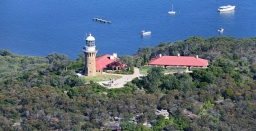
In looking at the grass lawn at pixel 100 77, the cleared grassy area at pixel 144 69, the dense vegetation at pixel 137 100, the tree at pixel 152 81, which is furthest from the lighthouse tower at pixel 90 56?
the tree at pixel 152 81

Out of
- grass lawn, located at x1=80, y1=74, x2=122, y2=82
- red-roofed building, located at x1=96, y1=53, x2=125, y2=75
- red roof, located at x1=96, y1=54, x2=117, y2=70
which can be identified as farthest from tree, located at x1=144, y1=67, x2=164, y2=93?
red roof, located at x1=96, y1=54, x2=117, y2=70

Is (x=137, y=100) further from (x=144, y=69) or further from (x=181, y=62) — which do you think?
(x=181, y=62)

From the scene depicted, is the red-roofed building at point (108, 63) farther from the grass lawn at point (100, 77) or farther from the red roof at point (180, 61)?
the red roof at point (180, 61)

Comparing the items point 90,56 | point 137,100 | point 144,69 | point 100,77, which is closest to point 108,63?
point 100,77

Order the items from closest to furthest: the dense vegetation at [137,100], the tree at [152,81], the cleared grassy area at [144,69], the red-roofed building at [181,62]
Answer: the dense vegetation at [137,100] < the tree at [152,81] < the cleared grassy area at [144,69] < the red-roofed building at [181,62]

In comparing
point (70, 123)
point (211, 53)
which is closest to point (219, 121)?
point (70, 123)

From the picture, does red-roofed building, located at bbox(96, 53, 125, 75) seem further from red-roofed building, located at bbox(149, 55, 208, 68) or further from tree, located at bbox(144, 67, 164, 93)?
tree, located at bbox(144, 67, 164, 93)
